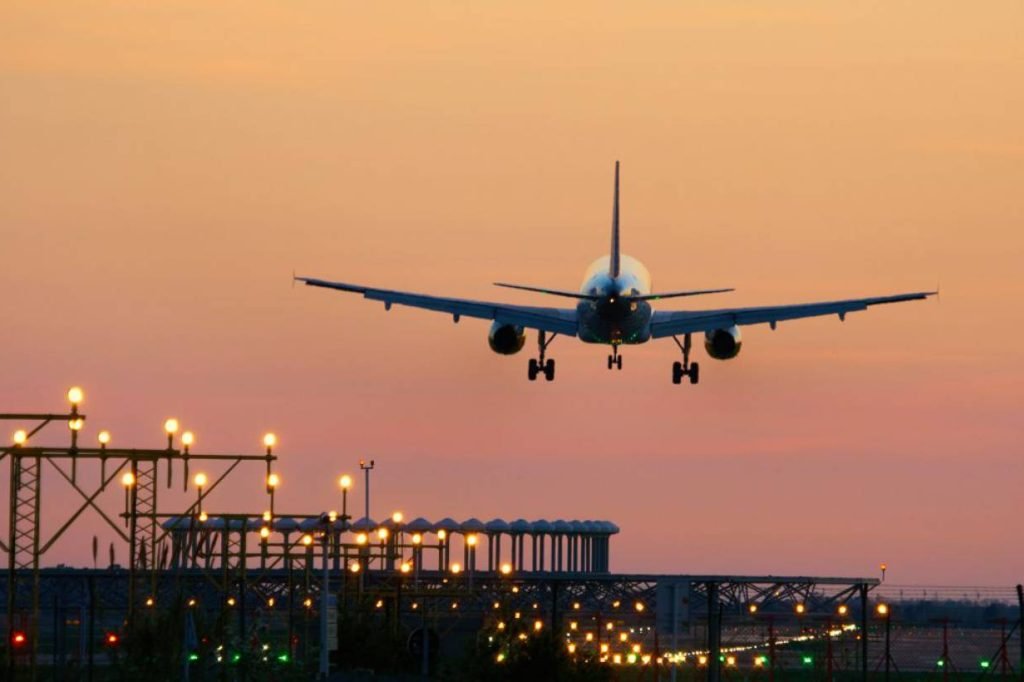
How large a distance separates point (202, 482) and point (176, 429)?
8.69 m

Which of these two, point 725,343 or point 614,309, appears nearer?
point 614,309

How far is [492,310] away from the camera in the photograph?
9600 centimetres

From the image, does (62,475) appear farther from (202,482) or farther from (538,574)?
(538,574)

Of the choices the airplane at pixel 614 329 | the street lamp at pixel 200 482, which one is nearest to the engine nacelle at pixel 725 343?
the airplane at pixel 614 329

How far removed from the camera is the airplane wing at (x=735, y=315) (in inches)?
3760

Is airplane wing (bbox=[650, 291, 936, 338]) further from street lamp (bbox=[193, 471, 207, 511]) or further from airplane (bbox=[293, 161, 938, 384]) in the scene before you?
street lamp (bbox=[193, 471, 207, 511])

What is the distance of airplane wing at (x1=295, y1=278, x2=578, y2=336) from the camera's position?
9538 cm

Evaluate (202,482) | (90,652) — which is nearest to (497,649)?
(90,652)

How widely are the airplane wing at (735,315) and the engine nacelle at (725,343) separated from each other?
287mm

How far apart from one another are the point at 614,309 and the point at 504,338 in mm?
10145

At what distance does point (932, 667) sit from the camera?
112938 millimetres

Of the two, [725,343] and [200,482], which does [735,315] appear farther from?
[200,482]

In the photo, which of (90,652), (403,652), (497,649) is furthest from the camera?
(403,652)

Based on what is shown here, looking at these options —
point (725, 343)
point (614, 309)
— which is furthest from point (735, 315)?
point (614, 309)
